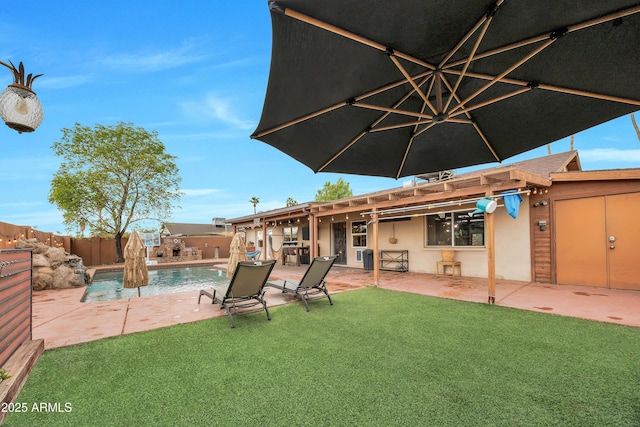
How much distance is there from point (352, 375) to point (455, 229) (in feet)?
24.2

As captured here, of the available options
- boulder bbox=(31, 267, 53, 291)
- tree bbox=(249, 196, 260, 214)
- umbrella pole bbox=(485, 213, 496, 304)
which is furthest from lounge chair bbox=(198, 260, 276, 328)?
tree bbox=(249, 196, 260, 214)

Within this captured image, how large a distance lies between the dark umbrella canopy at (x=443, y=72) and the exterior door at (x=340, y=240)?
9.33 meters

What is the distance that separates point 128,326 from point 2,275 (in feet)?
7.02

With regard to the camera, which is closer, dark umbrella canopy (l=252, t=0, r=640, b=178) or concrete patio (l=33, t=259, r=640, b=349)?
dark umbrella canopy (l=252, t=0, r=640, b=178)

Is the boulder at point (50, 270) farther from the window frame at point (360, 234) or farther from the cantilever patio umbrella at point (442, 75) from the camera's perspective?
the window frame at point (360, 234)

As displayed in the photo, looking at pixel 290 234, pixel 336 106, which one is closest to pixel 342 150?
pixel 336 106

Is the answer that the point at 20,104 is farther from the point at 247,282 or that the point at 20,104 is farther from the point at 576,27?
the point at 576,27

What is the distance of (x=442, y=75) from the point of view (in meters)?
2.40

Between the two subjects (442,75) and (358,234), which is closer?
(442,75)

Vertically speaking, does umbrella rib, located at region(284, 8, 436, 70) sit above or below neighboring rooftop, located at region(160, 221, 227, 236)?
above

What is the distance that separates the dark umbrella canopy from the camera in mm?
1682

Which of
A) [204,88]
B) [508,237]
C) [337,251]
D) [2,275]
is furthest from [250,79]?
[2,275]

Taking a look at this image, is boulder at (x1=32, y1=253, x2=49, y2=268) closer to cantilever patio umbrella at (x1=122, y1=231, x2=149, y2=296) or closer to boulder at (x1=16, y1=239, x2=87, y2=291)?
boulder at (x1=16, y1=239, x2=87, y2=291)

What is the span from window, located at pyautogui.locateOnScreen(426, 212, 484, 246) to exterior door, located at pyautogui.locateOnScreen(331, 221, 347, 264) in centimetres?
393
